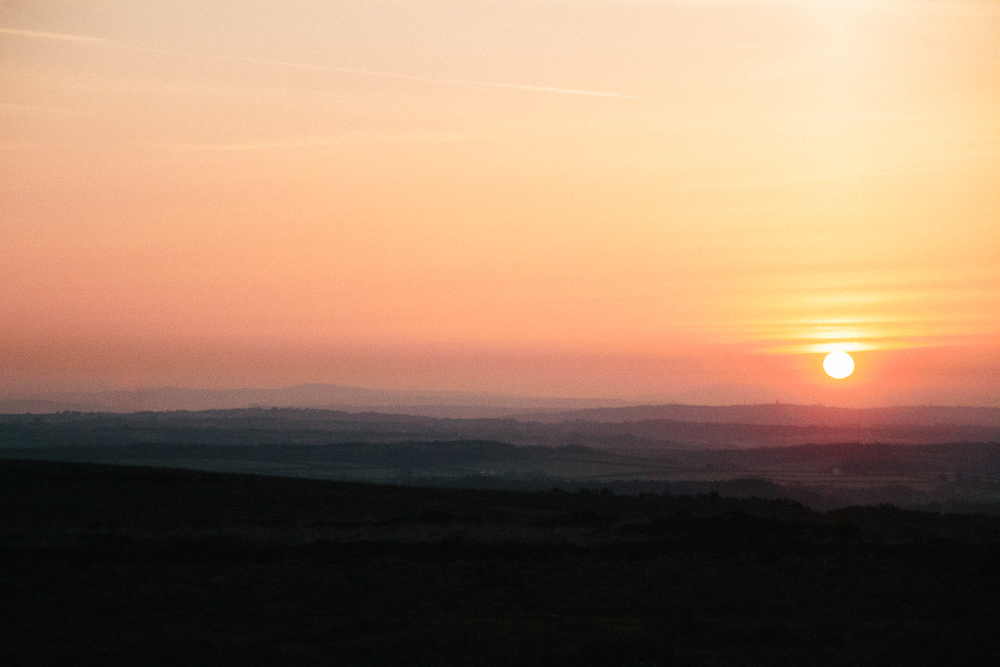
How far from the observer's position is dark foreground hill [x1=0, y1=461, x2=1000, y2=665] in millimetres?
18172

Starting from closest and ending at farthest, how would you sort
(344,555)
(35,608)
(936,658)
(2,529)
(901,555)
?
(936,658) → (35,608) → (901,555) → (344,555) → (2,529)

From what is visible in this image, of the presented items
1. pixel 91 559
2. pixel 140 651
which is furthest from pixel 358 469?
pixel 140 651

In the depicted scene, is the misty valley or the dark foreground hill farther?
the misty valley

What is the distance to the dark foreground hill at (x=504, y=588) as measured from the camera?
715 inches

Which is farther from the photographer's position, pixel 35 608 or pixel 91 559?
pixel 91 559

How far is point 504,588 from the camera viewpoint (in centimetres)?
2431

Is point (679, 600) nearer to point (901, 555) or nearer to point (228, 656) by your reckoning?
point (901, 555)

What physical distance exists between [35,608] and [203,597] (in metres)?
3.35

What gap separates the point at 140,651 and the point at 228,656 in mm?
1622

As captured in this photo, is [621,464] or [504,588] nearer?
[504,588]

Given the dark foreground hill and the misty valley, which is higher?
the dark foreground hill

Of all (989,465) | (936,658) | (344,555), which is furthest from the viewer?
(989,465)

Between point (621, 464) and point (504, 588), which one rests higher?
point (504, 588)

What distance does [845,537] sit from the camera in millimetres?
30875
